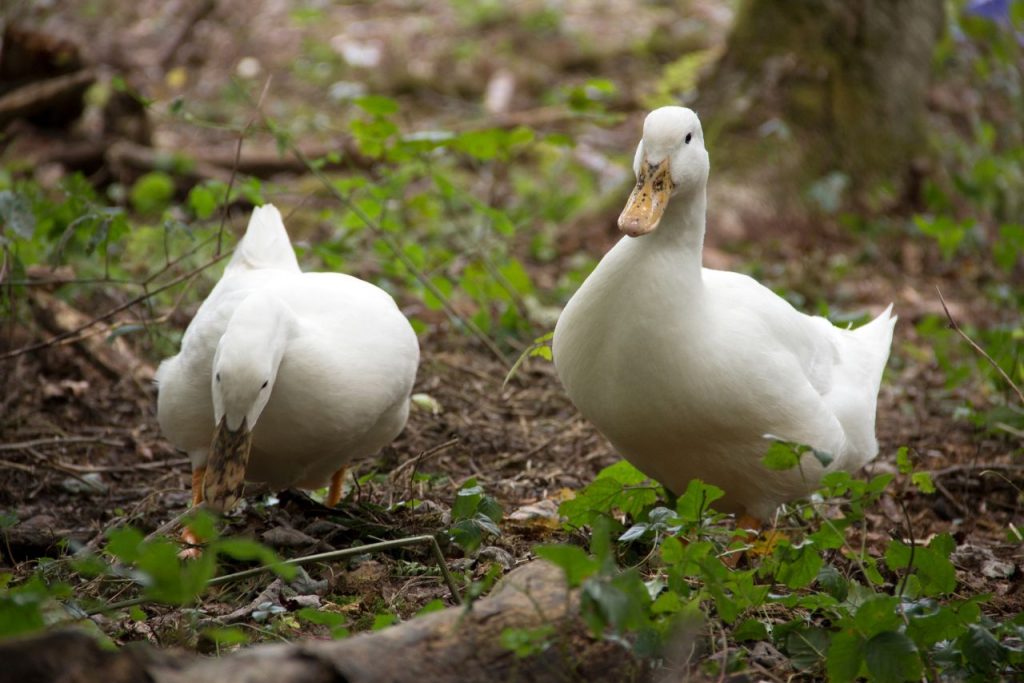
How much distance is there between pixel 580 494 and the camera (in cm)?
338

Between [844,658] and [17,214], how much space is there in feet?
10.7

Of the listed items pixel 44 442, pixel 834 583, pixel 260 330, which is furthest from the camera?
pixel 44 442

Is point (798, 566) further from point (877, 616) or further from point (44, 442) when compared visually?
point (44, 442)

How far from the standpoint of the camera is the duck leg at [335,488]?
441 cm

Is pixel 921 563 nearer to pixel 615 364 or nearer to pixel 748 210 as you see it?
pixel 615 364

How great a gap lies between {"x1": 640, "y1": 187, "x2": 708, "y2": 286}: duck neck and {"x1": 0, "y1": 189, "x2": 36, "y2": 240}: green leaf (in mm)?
2331

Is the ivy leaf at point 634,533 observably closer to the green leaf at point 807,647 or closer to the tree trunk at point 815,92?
the green leaf at point 807,647

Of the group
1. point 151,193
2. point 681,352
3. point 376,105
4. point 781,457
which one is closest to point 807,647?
point 781,457

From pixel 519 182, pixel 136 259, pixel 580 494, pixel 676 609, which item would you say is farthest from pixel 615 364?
pixel 519 182

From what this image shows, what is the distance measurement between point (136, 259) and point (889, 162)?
497 cm

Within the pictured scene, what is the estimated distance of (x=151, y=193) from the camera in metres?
7.15

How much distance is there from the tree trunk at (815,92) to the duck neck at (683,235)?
158 inches

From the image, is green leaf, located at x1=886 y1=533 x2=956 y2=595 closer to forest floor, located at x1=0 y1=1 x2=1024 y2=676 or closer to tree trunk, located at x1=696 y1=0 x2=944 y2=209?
forest floor, located at x1=0 y1=1 x2=1024 y2=676

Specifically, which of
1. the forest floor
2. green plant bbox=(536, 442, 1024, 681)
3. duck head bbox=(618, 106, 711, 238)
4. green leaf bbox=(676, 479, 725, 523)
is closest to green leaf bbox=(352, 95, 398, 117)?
the forest floor
